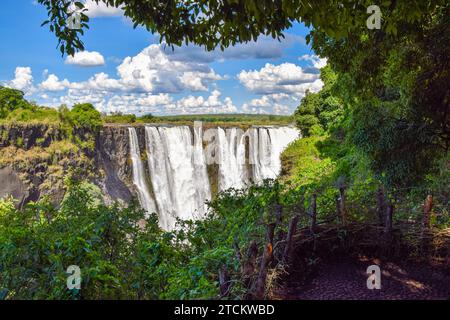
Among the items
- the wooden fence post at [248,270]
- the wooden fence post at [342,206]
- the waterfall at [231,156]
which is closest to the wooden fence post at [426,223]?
the wooden fence post at [342,206]

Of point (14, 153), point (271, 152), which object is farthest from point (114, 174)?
point (271, 152)

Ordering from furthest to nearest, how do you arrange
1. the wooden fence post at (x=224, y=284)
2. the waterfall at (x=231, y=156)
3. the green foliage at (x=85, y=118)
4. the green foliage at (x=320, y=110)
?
the waterfall at (x=231, y=156), the green foliage at (x=85, y=118), the green foliage at (x=320, y=110), the wooden fence post at (x=224, y=284)

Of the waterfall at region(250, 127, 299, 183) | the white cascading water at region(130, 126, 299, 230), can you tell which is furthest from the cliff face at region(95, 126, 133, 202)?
the waterfall at region(250, 127, 299, 183)

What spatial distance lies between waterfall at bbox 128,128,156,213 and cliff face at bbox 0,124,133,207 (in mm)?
714

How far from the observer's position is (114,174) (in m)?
28.3

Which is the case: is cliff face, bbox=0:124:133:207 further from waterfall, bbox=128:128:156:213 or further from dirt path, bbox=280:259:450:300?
dirt path, bbox=280:259:450:300

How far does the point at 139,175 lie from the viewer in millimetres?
27672

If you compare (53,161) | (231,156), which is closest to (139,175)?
(53,161)

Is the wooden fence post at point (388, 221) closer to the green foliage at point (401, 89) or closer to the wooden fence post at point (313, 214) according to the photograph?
the wooden fence post at point (313, 214)

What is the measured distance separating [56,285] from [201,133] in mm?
24901

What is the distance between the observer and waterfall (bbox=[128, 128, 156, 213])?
86.3ft

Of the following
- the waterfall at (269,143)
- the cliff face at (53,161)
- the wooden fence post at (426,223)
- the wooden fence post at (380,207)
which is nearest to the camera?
the wooden fence post at (426,223)

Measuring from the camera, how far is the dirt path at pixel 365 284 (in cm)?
362

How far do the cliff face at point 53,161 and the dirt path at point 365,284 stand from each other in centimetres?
2081
